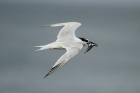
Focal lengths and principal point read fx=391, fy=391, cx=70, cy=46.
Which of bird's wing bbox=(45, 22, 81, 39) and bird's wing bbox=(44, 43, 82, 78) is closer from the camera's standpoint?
bird's wing bbox=(44, 43, 82, 78)

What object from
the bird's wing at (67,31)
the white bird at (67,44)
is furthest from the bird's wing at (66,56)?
the bird's wing at (67,31)

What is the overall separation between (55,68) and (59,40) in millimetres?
3977

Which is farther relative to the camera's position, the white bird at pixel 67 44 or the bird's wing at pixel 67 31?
the bird's wing at pixel 67 31

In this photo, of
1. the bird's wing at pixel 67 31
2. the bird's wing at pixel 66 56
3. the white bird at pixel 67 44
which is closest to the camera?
the bird's wing at pixel 66 56

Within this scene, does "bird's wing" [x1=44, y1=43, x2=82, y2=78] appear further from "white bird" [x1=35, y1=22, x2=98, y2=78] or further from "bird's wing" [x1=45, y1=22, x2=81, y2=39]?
"bird's wing" [x1=45, y1=22, x2=81, y2=39]

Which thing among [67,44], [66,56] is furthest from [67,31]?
[66,56]

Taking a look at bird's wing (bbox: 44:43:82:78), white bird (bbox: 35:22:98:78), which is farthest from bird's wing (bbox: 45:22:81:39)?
bird's wing (bbox: 44:43:82:78)

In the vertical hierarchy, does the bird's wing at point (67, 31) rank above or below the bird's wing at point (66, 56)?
above

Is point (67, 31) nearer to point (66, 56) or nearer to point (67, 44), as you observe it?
point (67, 44)

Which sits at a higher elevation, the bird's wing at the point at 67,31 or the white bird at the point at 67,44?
the bird's wing at the point at 67,31

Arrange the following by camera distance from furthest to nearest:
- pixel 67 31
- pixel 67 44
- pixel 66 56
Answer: pixel 67 31, pixel 67 44, pixel 66 56

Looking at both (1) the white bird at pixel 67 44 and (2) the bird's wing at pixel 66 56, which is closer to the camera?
(2) the bird's wing at pixel 66 56

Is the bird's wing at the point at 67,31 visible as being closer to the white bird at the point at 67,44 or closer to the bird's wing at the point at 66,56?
the white bird at the point at 67,44

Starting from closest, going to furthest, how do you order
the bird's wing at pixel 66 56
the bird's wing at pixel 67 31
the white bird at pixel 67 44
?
the bird's wing at pixel 66 56, the white bird at pixel 67 44, the bird's wing at pixel 67 31
